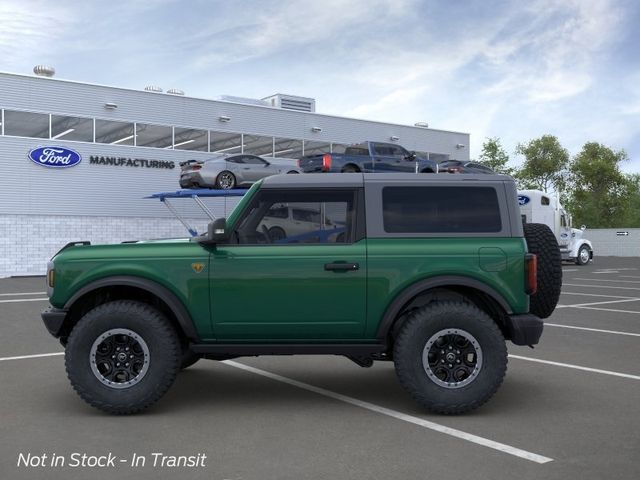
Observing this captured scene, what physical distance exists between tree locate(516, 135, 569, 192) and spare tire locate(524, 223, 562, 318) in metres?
64.7

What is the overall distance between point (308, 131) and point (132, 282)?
3047 cm

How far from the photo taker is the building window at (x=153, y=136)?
30.9m

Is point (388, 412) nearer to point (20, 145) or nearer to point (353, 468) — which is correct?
point (353, 468)

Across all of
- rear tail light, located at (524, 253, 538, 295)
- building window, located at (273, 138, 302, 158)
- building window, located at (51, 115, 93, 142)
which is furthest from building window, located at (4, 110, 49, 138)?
rear tail light, located at (524, 253, 538, 295)

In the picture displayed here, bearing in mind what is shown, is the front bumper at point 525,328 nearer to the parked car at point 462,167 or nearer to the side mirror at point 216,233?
the side mirror at point 216,233

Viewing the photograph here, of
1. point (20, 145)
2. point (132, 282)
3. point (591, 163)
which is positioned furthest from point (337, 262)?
point (591, 163)

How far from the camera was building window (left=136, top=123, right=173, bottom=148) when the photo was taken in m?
30.9

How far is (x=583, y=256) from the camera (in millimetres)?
35094

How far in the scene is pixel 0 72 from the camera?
27250mm

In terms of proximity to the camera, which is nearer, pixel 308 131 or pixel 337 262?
pixel 337 262

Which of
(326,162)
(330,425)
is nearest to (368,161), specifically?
(326,162)

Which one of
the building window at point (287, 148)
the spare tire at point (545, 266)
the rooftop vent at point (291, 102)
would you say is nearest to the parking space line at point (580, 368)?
the spare tire at point (545, 266)

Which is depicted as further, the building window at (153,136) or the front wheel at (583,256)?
the front wheel at (583,256)

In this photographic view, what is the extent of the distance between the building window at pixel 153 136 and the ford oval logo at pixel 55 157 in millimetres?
2830
